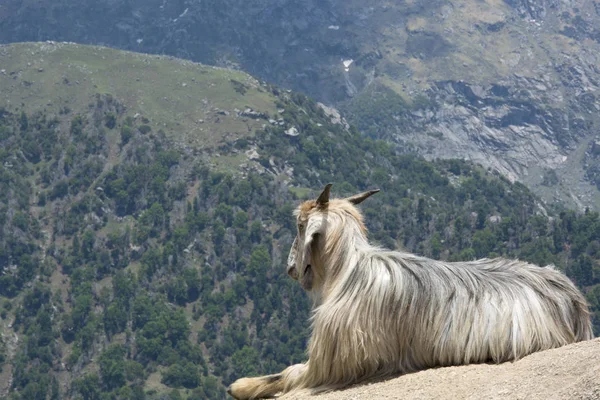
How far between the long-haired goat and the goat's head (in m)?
0.07

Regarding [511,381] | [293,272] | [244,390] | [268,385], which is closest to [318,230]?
[293,272]

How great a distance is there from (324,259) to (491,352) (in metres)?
3.13

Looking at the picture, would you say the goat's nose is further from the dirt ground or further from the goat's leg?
the dirt ground

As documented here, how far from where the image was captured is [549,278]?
51.9ft

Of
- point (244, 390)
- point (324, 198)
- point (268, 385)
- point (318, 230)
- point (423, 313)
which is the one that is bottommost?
point (244, 390)

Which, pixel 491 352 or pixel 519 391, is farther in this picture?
pixel 491 352

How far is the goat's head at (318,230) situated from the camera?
16.5 m

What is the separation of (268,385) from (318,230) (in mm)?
2781

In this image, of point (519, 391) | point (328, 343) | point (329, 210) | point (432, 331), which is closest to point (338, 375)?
point (328, 343)

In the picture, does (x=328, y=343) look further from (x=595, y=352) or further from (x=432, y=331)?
(x=595, y=352)

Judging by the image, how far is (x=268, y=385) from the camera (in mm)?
17250

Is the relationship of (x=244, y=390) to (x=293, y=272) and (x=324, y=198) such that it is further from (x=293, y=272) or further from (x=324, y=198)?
(x=324, y=198)

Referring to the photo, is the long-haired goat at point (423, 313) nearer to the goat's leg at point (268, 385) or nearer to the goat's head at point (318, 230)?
the goat's head at point (318, 230)

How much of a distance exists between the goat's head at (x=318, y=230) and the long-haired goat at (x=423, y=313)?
0.07 meters
